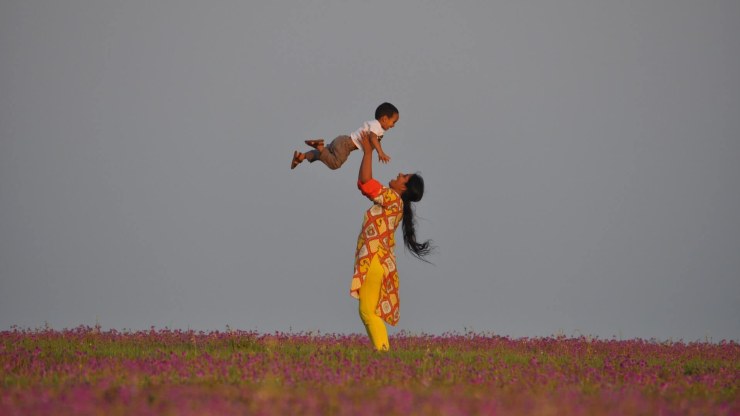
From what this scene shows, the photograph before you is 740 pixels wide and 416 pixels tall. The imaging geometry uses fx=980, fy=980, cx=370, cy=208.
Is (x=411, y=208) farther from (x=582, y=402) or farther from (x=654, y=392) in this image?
(x=582, y=402)

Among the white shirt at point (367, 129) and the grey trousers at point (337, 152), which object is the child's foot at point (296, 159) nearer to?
the grey trousers at point (337, 152)

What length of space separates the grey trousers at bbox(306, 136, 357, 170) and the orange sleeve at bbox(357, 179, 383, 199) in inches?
15.2

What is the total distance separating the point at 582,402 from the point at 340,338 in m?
7.34

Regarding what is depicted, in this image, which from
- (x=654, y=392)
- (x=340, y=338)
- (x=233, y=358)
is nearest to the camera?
(x=654, y=392)

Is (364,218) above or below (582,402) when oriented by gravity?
above

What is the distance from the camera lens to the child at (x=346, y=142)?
39.4ft

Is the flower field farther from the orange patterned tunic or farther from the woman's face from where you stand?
the woman's face

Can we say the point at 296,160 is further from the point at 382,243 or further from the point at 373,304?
the point at 373,304

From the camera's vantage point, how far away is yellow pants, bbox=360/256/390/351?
11977 mm

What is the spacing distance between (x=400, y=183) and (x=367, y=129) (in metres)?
0.88

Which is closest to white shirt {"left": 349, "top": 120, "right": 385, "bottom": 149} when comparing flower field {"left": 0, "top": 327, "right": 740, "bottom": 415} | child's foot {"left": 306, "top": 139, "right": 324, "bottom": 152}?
child's foot {"left": 306, "top": 139, "right": 324, "bottom": 152}

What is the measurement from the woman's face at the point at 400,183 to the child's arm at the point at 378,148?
728mm

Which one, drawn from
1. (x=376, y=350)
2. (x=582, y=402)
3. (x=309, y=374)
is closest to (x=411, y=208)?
(x=376, y=350)

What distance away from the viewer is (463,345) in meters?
13.3
